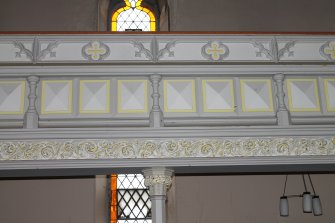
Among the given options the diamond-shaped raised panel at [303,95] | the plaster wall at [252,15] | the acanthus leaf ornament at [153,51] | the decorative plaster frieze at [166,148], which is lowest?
the decorative plaster frieze at [166,148]

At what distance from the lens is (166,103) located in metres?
6.49

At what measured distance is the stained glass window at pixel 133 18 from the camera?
36.4 feet

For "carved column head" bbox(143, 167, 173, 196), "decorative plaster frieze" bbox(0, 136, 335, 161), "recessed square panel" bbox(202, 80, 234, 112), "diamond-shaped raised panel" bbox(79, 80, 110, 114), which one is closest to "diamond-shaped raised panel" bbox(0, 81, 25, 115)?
"decorative plaster frieze" bbox(0, 136, 335, 161)

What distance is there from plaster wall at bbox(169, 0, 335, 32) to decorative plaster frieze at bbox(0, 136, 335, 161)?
4.80 meters

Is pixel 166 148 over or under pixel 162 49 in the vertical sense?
under

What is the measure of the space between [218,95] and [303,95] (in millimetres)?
1285

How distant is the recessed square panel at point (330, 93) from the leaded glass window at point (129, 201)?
4.69m

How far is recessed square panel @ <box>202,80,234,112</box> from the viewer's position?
21.3 feet

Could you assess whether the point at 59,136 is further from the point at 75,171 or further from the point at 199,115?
the point at 199,115

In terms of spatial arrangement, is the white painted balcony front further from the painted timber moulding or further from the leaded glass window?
the leaded glass window

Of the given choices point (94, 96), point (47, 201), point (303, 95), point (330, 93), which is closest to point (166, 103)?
point (94, 96)

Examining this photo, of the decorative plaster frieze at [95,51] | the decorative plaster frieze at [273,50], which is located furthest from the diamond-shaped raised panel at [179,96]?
the decorative plaster frieze at [273,50]

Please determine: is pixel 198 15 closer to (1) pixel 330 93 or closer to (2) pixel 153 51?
(2) pixel 153 51

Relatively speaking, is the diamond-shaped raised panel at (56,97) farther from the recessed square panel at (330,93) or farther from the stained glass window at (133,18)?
the stained glass window at (133,18)
